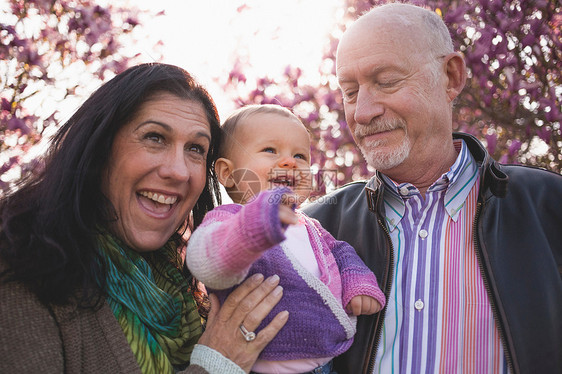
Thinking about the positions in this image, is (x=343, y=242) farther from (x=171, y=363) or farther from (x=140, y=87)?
(x=140, y=87)

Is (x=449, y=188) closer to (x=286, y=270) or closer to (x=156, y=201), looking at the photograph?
(x=286, y=270)

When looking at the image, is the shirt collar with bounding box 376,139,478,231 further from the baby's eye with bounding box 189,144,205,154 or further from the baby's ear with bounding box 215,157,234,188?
the baby's eye with bounding box 189,144,205,154

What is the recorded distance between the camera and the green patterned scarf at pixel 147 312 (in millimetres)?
1757

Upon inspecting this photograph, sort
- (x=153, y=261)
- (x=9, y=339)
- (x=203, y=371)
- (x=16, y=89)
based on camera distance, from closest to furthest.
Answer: (x=9, y=339)
(x=203, y=371)
(x=153, y=261)
(x=16, y=89)

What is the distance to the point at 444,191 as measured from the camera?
228cm

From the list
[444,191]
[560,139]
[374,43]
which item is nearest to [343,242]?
[444,191]

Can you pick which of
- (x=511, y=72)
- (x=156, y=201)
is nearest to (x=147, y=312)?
(x=156, y=201)

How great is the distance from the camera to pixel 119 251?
186 cm

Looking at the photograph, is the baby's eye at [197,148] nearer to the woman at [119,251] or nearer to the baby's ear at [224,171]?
the woman at [119,251]

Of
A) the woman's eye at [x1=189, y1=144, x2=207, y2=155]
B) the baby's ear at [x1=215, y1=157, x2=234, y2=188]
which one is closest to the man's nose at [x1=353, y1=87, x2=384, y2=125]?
the baby's ear at [x1=215, y1=157, x2=234, y2=188]

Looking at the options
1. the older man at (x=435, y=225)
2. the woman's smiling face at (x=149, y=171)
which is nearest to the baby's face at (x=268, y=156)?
the woman's smiling face at (x=149, y=171)

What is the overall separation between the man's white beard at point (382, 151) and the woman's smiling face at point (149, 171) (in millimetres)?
953

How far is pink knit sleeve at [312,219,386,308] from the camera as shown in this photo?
6.59ft

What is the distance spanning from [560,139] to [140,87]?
9.19ft
